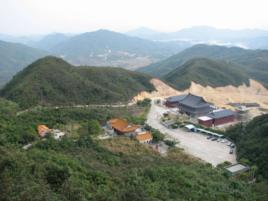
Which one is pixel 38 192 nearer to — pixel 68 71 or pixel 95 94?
pixel 95 94

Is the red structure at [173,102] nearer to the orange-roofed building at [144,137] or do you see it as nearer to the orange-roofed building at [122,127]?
the orange-roofed building at [122,127]

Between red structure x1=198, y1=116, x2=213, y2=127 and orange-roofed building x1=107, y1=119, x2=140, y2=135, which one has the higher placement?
orange-roofed building x1=107, y1=119, x2=140, y2=135

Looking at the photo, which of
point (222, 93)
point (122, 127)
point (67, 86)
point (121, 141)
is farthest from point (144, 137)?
point (222, 93)

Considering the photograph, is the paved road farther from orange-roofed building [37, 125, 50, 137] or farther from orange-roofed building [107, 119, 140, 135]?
orange-roofed building [37, 125, 50, 137]

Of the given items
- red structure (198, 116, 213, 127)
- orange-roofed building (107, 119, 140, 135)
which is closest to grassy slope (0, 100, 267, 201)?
orange-roofed building (107, 119, 140, 135)

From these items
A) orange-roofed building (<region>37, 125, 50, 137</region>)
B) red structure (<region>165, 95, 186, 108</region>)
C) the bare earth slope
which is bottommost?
the bare earth slope

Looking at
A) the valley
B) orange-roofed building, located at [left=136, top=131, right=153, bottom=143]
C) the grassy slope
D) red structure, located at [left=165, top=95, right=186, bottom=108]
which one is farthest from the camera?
red structure, located at [left=165, top=95, right=186, bottom=108]

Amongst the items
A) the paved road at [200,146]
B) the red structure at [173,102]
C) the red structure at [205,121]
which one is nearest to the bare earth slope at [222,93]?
the red structure at [173,102]

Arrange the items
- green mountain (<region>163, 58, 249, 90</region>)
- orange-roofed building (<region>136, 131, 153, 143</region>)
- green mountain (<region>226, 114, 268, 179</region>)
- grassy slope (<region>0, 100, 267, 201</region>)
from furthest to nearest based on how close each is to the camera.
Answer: green mountain (<region>163, 58, 249, 90</region>) → orange-roofed building (<region>136, 131, 153, 143</region>) → green mountain (<region>226, 114, 268, 179</region>) → grassy slope (<region>0, 100, 267, 201</region>)
